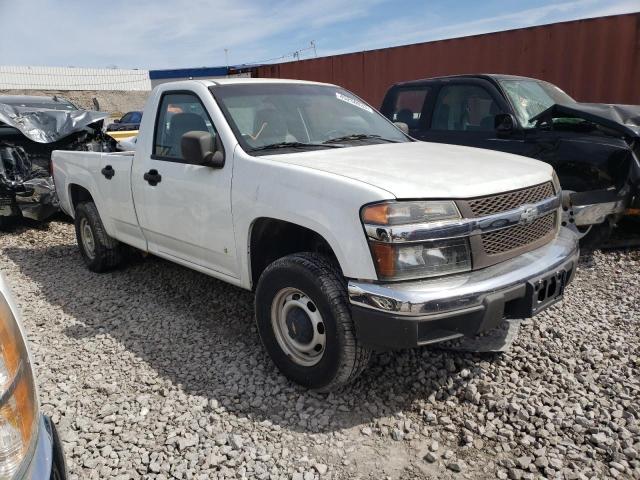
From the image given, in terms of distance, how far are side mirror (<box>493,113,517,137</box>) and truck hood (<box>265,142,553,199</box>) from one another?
196 cm

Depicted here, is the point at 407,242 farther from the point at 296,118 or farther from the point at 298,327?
the point at 296,118

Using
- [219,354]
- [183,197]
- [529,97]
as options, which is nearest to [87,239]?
[183,197]

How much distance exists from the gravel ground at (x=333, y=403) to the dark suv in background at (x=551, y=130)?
1.13m

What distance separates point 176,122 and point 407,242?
2.30 meters

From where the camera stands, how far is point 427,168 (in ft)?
9.30

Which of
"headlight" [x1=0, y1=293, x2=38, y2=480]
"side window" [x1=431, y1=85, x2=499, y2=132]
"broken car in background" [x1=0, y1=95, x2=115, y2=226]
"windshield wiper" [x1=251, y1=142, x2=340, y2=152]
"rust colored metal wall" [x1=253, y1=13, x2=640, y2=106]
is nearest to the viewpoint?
"headlight" [x1=0, y1=293, x2=38, y2=480]

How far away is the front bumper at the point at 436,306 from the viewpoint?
238cm

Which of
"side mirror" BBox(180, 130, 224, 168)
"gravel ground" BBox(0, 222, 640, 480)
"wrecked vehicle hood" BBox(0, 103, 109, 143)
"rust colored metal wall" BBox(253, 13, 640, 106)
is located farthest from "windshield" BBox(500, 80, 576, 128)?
"wrecked vehicle hood" BBox(0, 103, 109, 143)

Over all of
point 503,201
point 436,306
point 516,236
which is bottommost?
point 436,306

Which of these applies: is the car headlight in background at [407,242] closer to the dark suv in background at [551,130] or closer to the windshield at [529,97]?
the dark suv in background at [551,130]

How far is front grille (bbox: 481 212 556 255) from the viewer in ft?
8.61

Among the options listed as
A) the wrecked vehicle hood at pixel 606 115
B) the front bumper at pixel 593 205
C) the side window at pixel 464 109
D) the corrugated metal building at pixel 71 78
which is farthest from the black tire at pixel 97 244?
the corrugated metal building at pixel 71 78

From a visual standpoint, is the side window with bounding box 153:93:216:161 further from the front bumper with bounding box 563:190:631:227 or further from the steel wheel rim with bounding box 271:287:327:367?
the front bumper with bounding box 563:190:631:227

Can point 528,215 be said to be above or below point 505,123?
below
